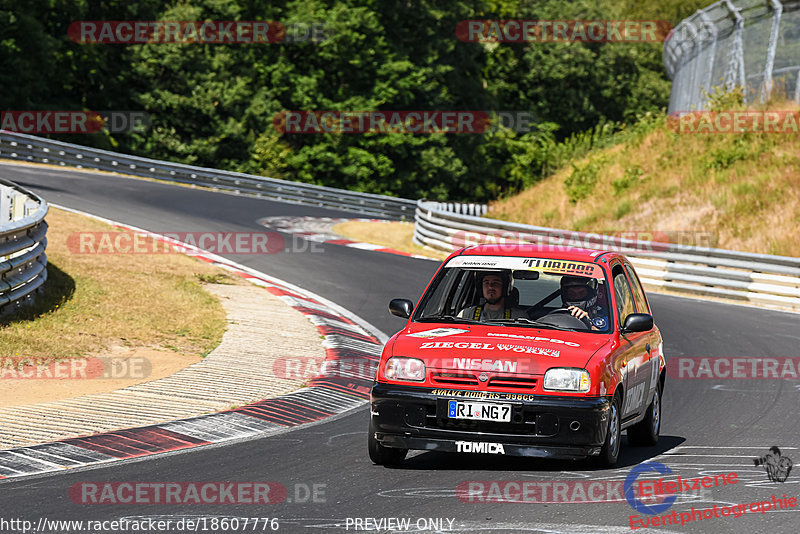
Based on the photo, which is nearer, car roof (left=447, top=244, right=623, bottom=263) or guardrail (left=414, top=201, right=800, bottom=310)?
car roof (left=447, top=244, right=623, bottom=263)

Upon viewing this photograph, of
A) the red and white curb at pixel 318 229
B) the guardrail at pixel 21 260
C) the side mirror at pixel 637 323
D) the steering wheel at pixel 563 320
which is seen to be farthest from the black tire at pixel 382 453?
the red and white curb at pixel 318 229

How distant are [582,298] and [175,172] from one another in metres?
31.9

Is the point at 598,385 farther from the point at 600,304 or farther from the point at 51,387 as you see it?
the point at 51,387

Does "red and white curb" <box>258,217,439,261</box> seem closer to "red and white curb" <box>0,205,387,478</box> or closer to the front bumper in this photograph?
"red and white curb" <box>0,205,387,478</box>

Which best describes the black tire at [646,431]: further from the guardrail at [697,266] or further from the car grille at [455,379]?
the guardrail at [697,266]

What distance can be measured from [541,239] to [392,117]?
112ft

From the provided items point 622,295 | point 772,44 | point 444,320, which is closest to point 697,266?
point 772,44

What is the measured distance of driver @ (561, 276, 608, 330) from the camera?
8.65m

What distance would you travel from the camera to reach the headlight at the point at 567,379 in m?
7.55

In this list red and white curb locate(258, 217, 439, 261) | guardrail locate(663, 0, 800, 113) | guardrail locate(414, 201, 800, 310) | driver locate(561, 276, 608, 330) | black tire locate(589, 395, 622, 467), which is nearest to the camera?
black tire locate(589, 395, 622, 467)

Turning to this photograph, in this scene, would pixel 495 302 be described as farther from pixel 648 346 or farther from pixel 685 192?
pixel 685 192

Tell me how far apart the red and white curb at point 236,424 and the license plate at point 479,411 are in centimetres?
235

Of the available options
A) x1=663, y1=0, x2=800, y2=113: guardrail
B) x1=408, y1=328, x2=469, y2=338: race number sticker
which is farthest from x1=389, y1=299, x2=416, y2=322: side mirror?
x1=663, y1=0, x2=800, y2=113: guardrail

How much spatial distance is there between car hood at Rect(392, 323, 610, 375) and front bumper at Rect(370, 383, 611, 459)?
22 cm
